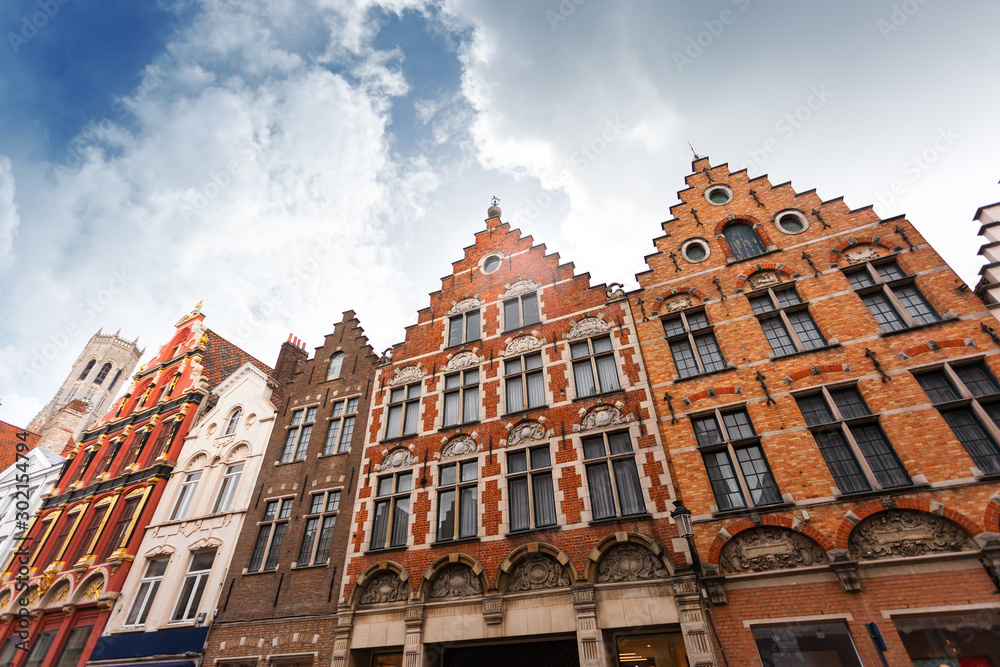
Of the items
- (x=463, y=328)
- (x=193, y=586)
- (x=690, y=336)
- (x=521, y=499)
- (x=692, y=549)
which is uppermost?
(x=463, y=328)

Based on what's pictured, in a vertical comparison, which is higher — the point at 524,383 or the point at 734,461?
the point at 524,383

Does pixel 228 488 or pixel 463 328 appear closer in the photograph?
pixel 463 328

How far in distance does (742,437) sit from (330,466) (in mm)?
13549

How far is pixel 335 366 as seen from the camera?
67.4ft

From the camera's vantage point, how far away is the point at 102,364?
285 feet

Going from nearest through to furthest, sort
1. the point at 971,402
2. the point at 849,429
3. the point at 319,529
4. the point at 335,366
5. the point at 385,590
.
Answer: the point at 971,402, the point at 849,429, the point at 385,590, the point at 319,529, the point at 335,366

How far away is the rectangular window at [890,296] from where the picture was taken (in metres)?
12.0

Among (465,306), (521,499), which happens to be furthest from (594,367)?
(465,306)

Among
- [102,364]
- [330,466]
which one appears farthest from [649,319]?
[102,364]

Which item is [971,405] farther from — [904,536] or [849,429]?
[904,536]

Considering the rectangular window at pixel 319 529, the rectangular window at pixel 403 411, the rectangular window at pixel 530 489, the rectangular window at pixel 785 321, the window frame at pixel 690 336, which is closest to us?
the rectangular window at pixel 785 321

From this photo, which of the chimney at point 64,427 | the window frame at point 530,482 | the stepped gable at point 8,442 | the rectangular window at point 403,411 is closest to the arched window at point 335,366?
the rectangular window at point 403,411

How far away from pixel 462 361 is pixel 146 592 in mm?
14684

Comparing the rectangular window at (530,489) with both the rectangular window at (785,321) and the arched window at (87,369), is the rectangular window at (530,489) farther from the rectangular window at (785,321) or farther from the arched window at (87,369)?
the arched window at (87,369)
